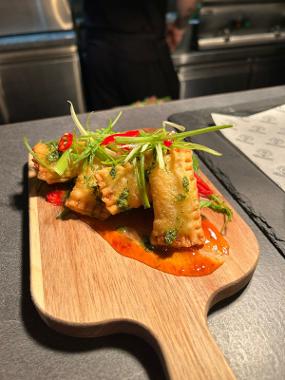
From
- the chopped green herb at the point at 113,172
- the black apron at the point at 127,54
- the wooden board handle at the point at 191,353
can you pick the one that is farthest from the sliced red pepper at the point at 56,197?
the black apron at the point at 127,54

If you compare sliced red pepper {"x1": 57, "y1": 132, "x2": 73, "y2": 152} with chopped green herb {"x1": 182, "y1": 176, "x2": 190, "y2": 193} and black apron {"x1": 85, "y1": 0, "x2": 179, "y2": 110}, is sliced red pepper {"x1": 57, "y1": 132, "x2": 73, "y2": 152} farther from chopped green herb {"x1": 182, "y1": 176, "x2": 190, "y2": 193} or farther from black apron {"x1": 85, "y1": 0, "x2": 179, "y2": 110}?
black apron {"x1": 85, "y1": 0, "x2": 179, "y2": 110}

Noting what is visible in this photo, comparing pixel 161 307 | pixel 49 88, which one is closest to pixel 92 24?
pixel 49 88

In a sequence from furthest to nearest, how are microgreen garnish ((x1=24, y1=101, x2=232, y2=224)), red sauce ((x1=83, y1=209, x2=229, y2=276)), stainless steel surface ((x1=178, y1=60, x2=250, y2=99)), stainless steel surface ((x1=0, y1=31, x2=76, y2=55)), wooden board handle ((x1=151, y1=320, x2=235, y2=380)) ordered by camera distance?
stainless steel surface ((x1=178, y1=60, x2=250, y2=99)) < stainless steel surface ((x1=0, y1=31, x2=76, y2=55)) < microgreen garnish ((x1=24, y1=101, x2=232, y2=224)) < red sauce ((x1=83, y1=209, x2=229, y2=276)) < wooden board handle ((x1=151, y1=320, x2=235, y2=380))

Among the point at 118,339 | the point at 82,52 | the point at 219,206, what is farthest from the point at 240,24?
the point at 118,339

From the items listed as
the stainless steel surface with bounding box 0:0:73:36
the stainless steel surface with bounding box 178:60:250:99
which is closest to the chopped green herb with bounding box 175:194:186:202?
the stainless steel surface with bounding box 0:0:73:36

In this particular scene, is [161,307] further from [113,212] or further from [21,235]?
[21,235]

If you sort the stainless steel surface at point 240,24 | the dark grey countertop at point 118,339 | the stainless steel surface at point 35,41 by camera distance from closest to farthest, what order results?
1. the dark grey countertop at point 118,339
2. the stainless steel surface at point 35,41
3. the stainless steel surface at point 240,24

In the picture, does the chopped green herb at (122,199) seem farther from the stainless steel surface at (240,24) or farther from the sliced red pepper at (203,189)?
the stainless steel surface at (240,24)
